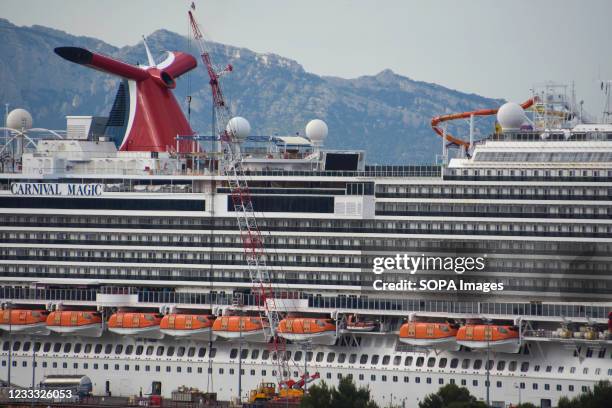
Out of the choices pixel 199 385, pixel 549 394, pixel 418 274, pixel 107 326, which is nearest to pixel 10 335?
pixel 107 326

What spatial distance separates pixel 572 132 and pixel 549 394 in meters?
17.1

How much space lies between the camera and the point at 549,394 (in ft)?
296

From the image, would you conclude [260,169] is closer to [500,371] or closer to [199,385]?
[199,385]

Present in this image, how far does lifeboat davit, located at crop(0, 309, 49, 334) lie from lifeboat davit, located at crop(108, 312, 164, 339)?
6.04m

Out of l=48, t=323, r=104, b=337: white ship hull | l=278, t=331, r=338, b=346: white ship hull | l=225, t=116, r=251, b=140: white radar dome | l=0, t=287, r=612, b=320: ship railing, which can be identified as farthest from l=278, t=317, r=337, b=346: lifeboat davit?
l=225, t=116, r=251, b=140: white radar dome

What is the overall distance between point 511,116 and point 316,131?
17.3m

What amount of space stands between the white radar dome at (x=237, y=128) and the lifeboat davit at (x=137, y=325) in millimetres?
15621

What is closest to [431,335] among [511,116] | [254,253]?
[254,253]

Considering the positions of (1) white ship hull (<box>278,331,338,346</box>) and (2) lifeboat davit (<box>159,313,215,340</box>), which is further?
(2) lifeboat davit (<box>159,313,215,340</box>)

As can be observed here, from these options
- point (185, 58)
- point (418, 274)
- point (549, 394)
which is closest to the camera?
point (549, 394)

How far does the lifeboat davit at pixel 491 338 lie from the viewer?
299ft

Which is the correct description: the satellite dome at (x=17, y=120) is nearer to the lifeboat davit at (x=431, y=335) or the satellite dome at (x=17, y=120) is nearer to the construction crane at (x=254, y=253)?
the construction crane at (x=254, y=253)

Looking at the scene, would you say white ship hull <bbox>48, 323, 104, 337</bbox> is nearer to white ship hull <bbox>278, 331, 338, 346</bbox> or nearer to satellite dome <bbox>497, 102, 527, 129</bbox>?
white ship hull <bbox>278, 331, 338, 346</bbox>

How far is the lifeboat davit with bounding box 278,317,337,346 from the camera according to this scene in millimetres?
96125
